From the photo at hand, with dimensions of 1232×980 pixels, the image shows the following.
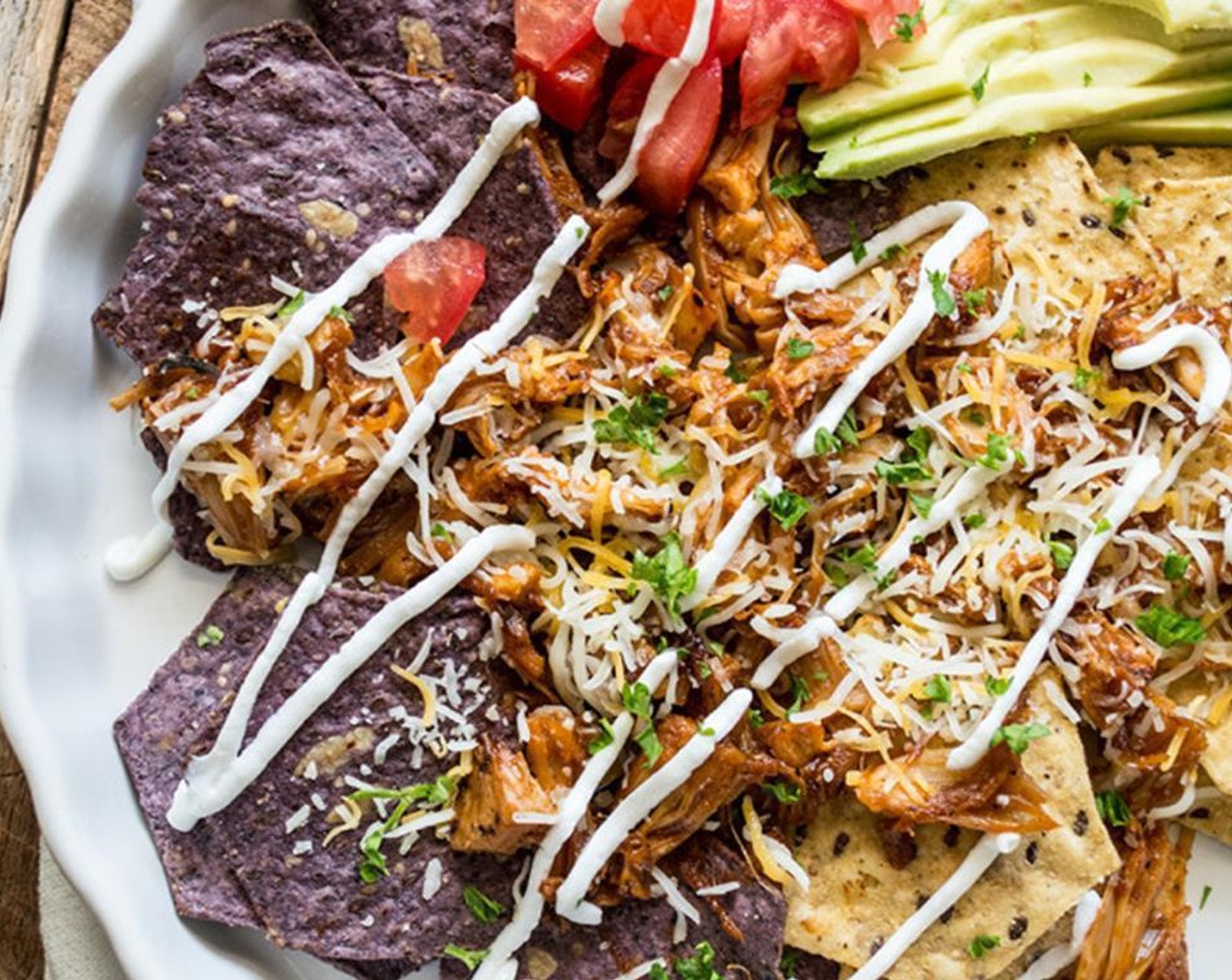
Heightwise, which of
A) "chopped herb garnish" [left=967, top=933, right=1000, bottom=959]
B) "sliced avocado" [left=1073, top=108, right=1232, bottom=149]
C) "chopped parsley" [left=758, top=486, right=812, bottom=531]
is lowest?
"chopped herb garnish" [left=967, top=933, right=1000, bottom=959]

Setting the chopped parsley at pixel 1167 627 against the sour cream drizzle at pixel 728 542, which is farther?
the chopped parsley at pixel 1167 627

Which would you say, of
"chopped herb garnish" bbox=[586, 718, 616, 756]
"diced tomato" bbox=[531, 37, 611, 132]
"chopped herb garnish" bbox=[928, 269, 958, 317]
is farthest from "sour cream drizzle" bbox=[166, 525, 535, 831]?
"chopped herb garnish" bbox=[928, 269, 958, 317]

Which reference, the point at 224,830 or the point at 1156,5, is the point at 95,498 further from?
the point at 1156,5

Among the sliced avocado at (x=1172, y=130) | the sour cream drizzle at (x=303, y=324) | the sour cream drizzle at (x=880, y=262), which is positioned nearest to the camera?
the sour cream drizzle at (x=303, y=324)

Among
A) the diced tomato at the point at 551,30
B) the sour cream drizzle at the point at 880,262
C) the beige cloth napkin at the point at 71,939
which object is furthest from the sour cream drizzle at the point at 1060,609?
the beige cloth napkin at the point at 71,939

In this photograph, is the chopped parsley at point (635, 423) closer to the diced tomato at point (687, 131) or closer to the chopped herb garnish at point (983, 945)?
the diced tomato at point (687, 131)

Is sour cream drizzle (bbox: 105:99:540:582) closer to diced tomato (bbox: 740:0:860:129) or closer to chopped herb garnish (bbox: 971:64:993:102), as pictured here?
diced tomato (bbox: 740:0:860:129)
